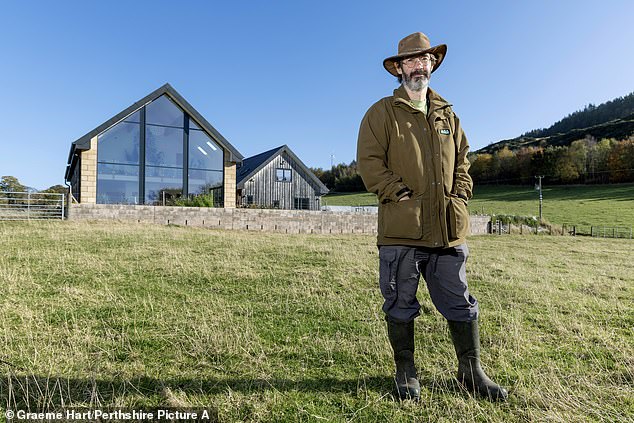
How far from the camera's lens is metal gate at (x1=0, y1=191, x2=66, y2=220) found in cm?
1451

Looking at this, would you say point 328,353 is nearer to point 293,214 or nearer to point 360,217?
point 293,214

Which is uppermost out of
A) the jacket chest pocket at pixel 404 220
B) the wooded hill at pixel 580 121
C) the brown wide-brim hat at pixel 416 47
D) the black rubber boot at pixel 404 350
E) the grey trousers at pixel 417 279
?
the wooded hill at pixel 580 121

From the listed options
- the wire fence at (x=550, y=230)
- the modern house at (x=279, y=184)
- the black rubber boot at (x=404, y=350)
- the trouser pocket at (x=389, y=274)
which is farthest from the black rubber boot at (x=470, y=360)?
the wire fence at (x=550, y=230)

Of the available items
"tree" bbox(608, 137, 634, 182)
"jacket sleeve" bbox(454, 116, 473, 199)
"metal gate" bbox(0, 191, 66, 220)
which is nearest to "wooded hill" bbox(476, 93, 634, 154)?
"tree" bbox(608, 137, 634, 182)

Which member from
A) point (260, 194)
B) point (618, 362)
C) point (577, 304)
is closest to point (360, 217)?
point (260, 194)

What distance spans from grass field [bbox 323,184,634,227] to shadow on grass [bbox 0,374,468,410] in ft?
137

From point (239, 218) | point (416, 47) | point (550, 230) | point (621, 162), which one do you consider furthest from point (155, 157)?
point (621, 162)

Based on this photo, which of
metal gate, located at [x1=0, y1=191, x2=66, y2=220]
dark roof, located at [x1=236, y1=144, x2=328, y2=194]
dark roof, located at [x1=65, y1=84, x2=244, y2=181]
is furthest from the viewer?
dark roof, located at [x1=236, y1=144, x2=328, y2=194]

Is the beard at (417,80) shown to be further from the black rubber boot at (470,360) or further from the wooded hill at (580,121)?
the wooded hill at (580,121)

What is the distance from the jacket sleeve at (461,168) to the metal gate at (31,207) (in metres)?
16.2

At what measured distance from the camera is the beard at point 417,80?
8.64 feet

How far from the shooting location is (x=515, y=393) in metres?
2.39

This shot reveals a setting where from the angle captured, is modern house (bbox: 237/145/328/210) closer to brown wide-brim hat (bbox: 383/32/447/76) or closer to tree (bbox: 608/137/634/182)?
brown wide-brim hat (bbox: 383/32/447/76)

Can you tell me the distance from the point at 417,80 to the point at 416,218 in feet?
3.46
